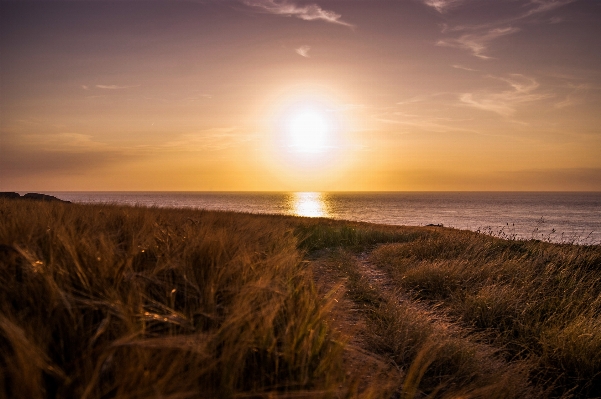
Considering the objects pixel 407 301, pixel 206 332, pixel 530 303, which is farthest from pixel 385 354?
pixel 530 303

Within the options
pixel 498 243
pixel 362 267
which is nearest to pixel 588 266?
pixel 498 243

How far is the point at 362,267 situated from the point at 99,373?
8515 millimetres

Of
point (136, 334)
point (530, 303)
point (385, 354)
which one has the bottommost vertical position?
point (530, 303)

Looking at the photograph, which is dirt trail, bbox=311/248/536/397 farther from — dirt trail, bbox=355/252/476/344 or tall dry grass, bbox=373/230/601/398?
tall dry grass, bbox=373/230/601/398

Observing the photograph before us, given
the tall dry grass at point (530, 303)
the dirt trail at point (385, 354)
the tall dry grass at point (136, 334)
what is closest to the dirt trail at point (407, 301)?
the dirt trail at point (385, 354)

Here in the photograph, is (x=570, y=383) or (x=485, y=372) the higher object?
(x=485, y=372)

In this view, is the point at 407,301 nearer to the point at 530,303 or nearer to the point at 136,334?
the point at 530,303

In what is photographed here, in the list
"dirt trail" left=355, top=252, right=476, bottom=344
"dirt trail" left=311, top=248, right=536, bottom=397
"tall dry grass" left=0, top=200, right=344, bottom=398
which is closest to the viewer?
"tall dry grass" left=0, top=200, right=344, bottom=398

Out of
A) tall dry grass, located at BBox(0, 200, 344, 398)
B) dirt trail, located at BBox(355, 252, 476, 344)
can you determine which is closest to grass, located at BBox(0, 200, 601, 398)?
tall dry grass, located at BBox(0, 200, 344, 398)

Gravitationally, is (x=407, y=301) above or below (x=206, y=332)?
below

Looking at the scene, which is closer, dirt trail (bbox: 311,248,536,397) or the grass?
the grass

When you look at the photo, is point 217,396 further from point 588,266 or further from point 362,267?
point 588,266

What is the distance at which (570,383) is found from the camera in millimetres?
3805

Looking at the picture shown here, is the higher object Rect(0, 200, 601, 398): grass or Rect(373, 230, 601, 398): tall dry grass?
Rect(0, 200, 601, 398): grass
